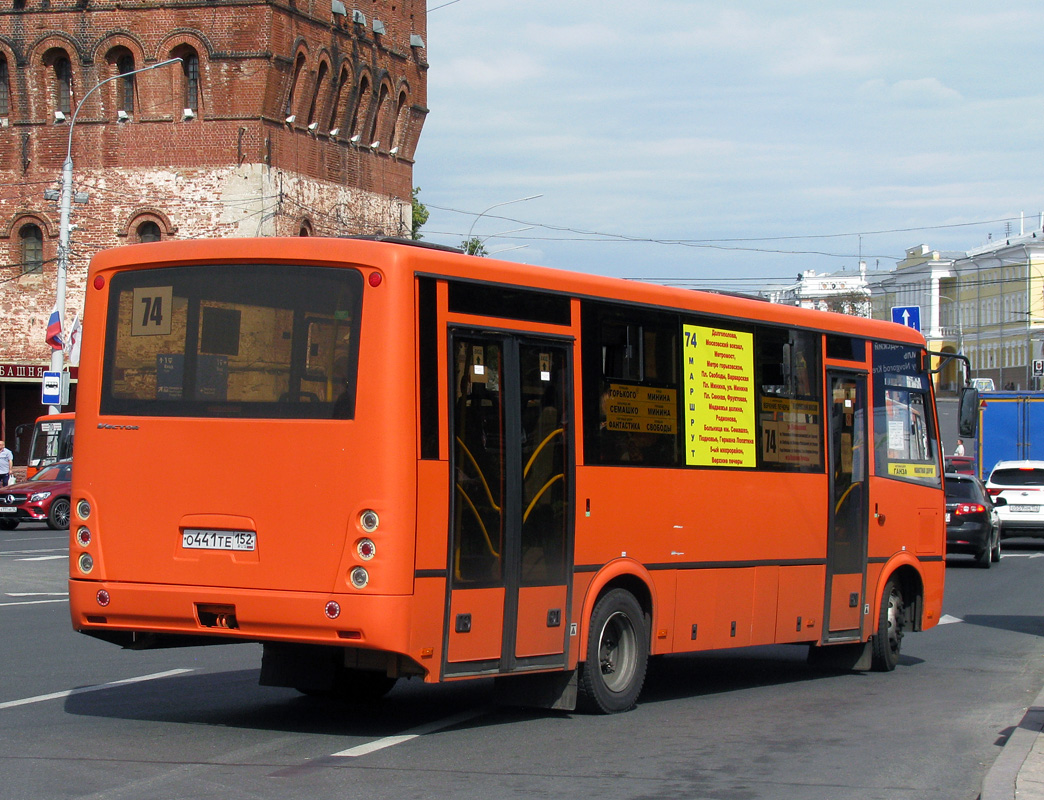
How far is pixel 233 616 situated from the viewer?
8484mm

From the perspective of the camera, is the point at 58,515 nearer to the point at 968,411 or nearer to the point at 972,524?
the point at 972,524

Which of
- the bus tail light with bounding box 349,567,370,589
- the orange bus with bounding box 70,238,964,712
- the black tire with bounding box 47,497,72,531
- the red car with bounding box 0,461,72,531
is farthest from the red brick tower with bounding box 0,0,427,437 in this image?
the bus tail light with bounding box 349,567,370,589

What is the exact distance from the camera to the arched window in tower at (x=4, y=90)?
161 ft

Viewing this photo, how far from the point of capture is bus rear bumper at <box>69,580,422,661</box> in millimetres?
8125

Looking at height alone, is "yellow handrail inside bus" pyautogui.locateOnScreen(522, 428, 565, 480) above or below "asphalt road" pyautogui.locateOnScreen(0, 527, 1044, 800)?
above

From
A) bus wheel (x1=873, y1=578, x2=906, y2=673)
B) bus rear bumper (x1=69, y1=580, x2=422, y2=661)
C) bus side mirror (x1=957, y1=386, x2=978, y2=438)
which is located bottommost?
bus wheel (x1=873, y1=578, x2=906, y2=673)

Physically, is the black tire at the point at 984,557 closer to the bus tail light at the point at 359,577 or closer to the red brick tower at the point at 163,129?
the bus tail light at the point at 359,577

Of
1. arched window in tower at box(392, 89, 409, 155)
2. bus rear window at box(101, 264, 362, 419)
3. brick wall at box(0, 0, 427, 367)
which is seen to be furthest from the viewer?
arched window in tower at box(392, 89, 409, 155)

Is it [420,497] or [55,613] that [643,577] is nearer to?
[420,497]

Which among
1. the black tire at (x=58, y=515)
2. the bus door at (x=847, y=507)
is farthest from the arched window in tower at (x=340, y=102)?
the bus door at (x=847, y=507)

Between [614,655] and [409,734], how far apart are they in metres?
1.60

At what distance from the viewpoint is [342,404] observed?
8352 millimetres

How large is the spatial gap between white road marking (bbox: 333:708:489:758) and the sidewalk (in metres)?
3.15

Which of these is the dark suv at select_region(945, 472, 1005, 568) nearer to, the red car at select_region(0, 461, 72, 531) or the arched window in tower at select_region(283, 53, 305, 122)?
the red car at select_region(0, 461, 72, 531)
